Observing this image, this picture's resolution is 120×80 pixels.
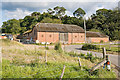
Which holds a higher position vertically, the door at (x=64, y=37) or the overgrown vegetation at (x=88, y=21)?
the overgrown vegetation at (x=88, y=21)

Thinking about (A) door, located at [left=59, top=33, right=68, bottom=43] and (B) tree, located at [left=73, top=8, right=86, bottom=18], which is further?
(B) tree, located at [left=73, top=8, right=86, bottom=18]

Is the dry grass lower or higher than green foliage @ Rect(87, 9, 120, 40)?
lower

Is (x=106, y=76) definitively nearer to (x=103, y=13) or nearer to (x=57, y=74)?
(x=57, y=74)

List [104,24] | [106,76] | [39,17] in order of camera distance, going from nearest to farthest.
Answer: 1. [106,76]
2. [104,24]
3. [39,17]

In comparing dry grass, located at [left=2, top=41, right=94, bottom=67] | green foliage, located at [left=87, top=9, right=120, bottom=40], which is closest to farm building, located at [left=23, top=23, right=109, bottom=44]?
green foliage, located at [left=87, top=9, right=120, bottom=40]

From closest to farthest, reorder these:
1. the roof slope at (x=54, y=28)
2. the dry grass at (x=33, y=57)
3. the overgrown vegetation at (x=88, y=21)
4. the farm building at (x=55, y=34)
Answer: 1. the dry grass at (x=33, y=57)
2. the farm building at (x=55, y=34)
3. the roof slope at (x=54, y=28)
4. the overgrown vegetation at (x=88, y=21)

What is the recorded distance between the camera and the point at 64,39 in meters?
34.0

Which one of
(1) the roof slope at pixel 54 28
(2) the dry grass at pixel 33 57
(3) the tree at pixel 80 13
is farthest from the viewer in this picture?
(3) the tree at pixel 80 13

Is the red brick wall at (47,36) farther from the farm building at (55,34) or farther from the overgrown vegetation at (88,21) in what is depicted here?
the overgrown vegetation at (88,21)

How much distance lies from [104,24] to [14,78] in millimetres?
54021

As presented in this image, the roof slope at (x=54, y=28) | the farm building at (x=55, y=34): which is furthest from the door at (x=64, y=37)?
the roof slope at (x=54, y=28)

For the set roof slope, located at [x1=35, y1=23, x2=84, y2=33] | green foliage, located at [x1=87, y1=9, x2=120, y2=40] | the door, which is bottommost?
the door

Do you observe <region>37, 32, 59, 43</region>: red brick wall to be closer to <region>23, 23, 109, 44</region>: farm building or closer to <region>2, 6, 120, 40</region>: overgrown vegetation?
<region>23, 23, 109, 44</region>: farm building

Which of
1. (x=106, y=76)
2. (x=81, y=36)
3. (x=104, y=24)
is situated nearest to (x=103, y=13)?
(x=104, y=24)
